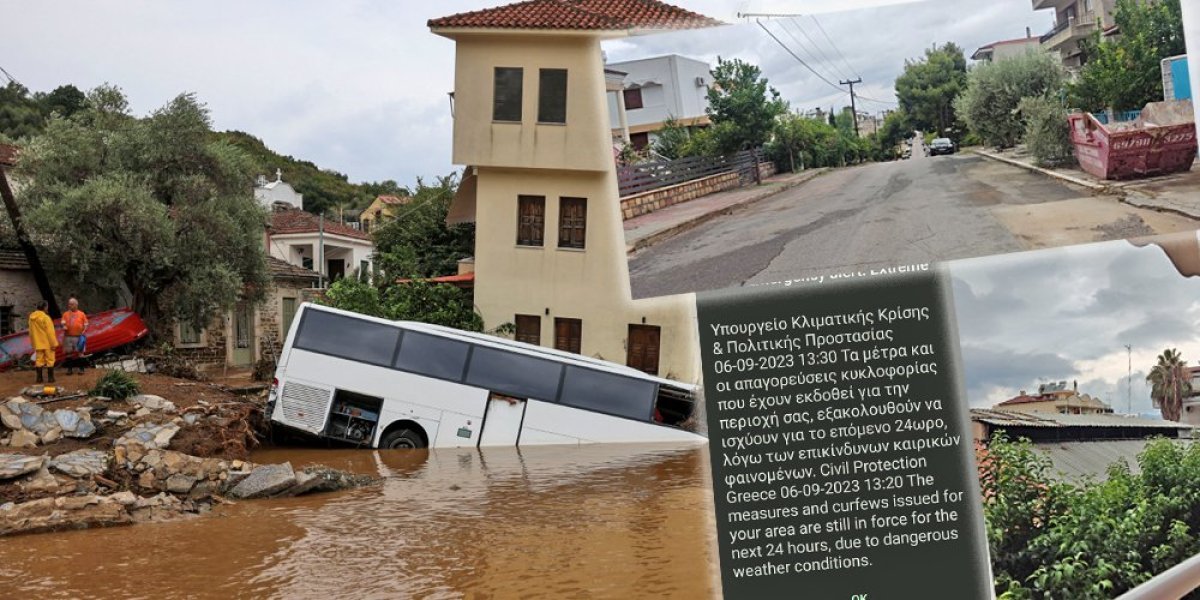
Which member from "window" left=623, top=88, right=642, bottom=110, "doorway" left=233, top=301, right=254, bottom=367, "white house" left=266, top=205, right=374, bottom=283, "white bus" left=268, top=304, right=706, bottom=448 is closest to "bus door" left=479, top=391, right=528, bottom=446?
"white bus" left=268, top=304, right=706, bottom=448

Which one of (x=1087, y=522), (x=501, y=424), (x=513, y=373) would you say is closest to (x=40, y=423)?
(x=501, y=424)

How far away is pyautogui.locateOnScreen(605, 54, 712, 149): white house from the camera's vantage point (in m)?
4.18

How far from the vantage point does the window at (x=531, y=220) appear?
800 cm

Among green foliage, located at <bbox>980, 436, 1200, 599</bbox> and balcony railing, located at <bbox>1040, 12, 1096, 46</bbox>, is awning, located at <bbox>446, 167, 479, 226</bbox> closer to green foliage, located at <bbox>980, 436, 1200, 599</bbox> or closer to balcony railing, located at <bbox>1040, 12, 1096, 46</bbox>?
balcony railing, located at <bbox>1040, 12, 1096, 46</bbox>

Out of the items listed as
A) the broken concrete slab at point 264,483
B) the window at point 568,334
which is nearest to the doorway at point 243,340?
the broken concrete slab at point 264,483

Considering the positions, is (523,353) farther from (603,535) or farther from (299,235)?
(299,235)

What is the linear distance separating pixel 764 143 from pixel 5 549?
18.9 feet

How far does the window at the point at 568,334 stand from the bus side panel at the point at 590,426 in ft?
5.82

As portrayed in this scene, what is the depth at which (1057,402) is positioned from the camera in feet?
12.8

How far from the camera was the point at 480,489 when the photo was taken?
866 cm

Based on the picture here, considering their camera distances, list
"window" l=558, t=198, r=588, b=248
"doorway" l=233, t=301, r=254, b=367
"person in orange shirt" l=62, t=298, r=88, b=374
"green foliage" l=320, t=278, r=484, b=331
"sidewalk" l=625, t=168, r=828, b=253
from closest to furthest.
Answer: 1. "sidewalk" l=625, t=168, r=828, b=253
2. "window" l=558, t=198, r=588, b=248
3. "green foliage" l=320, t=278, r=484, b=331
4. "person in orange shirt" l=62, t=298, r=88, b=374
5. "doorway" l=233, t=301, r=254, b=367

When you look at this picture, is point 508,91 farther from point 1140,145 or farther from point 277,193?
point 277,193

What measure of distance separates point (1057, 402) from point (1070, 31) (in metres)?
1.58

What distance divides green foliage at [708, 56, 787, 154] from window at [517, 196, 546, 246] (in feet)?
11.1
